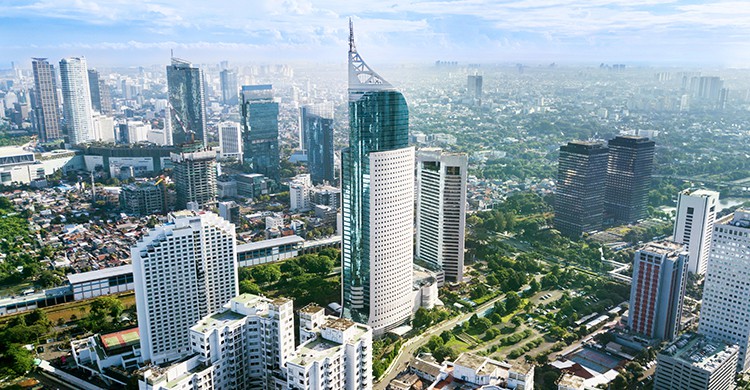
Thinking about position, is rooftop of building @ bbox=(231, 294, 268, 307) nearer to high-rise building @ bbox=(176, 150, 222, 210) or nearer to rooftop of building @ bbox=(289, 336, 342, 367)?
rooftop of building @ bbox=(289, 336, 342, 367)

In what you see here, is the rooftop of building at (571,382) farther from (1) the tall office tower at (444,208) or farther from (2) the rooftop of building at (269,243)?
(2) the rooftop of building at (269,243)

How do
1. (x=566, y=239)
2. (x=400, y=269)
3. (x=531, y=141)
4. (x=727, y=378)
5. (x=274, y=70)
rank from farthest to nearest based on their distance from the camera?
(x=274, y=70) < (x=531, y=141) < (x=566, y=239) < (x=400, y=269) < (x=727, y=378)

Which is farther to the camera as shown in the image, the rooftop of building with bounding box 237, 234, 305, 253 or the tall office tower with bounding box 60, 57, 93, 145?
the tall office tower with bounding box 60, 57, 93, 145

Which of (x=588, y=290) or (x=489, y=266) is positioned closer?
(x=588, y=290)

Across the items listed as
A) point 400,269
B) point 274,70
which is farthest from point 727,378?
point 274,70

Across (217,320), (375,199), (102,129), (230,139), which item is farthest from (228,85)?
(217,320)

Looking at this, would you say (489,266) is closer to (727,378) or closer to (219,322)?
(727,378)

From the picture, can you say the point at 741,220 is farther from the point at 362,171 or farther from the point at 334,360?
the point at 334,360

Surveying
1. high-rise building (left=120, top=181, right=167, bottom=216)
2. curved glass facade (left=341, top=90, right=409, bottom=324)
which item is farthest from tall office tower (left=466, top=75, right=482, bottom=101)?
curved glass facade (left=341, top=90, right=409, bottom=324)
